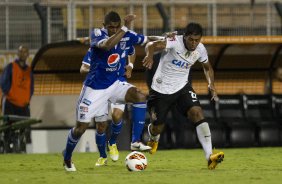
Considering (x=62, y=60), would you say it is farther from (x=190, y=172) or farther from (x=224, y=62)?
(x=190, y=172)

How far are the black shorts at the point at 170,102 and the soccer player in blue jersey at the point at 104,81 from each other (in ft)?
1.85

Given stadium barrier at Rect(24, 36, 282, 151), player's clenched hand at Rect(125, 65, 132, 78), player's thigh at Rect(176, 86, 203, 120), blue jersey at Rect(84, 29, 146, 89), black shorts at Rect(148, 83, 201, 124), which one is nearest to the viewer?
blue jersey at Rect(84, 29, 146, 89)

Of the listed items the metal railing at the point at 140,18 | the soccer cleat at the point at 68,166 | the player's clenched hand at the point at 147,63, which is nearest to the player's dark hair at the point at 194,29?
the player's clenched hand at the point at 147,63

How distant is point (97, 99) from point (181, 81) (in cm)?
179

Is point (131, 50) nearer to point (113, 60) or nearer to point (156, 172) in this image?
point (113, 60)

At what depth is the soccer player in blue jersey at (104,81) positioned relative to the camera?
41.9ft

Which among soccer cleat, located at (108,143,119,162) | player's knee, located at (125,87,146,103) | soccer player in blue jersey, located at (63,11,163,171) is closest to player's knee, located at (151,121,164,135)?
soccer cleat, located at (108,143,119,162)

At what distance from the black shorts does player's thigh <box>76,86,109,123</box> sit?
49.4 inches

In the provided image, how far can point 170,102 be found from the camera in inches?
571

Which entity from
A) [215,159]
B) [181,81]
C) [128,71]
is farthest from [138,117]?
[215,159]

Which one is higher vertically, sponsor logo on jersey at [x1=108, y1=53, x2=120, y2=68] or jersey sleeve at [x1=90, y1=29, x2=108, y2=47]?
jersey sleeve at [x1=90, y1=29, x2=108, y2=47]

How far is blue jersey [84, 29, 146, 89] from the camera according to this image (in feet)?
42.7

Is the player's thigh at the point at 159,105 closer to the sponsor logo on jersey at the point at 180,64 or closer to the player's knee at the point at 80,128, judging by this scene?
the sponsor logo on jersey at the point at 180,64

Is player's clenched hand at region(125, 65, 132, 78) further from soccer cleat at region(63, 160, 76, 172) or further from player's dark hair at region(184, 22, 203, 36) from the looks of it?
soccer cleat at region(63, 160, 76, 172)
